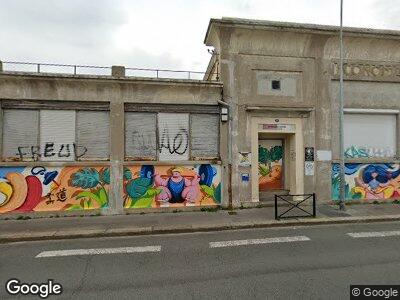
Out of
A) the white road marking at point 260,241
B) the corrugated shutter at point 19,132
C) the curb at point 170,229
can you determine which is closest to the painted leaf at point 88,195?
the corrugated shutter at point 19,132

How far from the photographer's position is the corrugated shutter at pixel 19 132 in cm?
995

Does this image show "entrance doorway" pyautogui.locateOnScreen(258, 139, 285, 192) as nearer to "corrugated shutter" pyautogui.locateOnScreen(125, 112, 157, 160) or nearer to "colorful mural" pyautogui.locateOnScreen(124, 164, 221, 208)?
"colorful mural" pyautogui.locateOnScreen(124, 164, 221, 208)

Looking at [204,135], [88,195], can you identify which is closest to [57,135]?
[88,195]

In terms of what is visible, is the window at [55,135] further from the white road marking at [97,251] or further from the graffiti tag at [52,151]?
the white road marking at [97,251]

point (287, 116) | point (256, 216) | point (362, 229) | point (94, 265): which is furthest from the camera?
point (287, 116)

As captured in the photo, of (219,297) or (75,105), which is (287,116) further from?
(219,297)

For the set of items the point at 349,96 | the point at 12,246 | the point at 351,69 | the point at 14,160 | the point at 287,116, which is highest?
the point at 351,69

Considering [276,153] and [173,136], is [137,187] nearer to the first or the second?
[173,136]

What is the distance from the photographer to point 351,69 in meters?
11.7

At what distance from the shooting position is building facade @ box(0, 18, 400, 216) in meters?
10.1

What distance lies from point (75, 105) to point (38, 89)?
3.75 ft

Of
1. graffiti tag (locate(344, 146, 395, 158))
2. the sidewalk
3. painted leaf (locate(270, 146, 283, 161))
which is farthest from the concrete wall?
graffiti tag (locate(344, 146, 395, 158))

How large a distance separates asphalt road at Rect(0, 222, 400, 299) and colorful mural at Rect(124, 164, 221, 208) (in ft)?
8.75

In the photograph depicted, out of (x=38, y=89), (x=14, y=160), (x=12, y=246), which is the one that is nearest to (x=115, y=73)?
(x=38, y=89)
